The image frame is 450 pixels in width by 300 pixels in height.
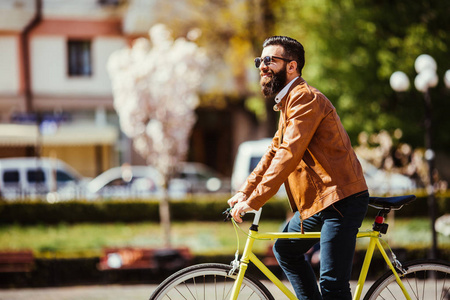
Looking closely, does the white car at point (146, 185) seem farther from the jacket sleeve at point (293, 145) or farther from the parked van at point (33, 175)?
the jacket sleeve at point (293, 145)

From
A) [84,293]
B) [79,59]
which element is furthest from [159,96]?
[79,59]

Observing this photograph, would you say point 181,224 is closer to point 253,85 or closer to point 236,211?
point 253,85

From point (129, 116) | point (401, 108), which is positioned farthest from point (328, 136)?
point (401, 108)

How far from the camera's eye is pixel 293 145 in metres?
3.47

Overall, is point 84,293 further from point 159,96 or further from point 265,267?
point 159,96

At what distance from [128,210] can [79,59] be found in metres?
11.4

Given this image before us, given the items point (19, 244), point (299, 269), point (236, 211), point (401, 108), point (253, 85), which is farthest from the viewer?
point (253, 85)

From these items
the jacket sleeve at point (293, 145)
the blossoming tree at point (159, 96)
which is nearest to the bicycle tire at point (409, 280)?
the jacket sleeve at point (293, 145)

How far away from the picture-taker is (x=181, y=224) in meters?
17.5

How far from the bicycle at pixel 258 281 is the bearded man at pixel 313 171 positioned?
163 mm

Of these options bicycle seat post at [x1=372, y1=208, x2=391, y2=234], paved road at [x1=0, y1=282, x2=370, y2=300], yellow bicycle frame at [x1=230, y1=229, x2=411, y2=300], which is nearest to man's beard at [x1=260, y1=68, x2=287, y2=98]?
yellow bicycle frame at [x1=230, y1=229, x2=411, y2=300]

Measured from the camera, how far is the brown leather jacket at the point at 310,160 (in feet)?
11.4

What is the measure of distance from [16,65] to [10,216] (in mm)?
11086

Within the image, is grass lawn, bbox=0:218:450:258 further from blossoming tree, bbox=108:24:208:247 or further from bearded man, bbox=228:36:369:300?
bearded man, bbox=228:36:369:300
